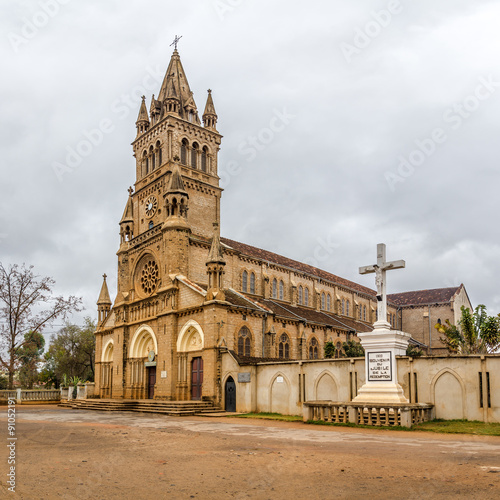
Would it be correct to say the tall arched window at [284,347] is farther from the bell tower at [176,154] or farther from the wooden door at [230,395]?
the bell tower at [176,154]

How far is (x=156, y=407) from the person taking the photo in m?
32.9

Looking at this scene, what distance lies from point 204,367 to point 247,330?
4507 millimetres

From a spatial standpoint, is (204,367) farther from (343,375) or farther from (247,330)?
(343,375)

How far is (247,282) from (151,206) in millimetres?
10702

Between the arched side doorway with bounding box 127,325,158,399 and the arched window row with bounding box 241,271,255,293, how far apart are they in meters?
8.76

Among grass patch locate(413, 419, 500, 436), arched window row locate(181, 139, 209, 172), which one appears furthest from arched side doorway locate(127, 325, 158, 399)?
grass patch locate(413, 419, 500, 436)

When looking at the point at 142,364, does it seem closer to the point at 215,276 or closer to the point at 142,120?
the point at 215,276

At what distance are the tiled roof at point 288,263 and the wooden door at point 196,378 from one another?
1201 centimetres

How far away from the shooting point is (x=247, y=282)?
44.5 metres

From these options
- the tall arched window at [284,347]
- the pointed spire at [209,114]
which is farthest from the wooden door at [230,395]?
the pointed spire at [209,114]

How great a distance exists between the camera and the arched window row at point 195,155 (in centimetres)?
4466

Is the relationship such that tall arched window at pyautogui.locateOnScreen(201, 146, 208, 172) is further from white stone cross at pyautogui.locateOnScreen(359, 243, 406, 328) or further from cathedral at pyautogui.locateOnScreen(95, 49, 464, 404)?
white stone cross at pyautogui.locateOnScreen(359, 243, 406, 328)

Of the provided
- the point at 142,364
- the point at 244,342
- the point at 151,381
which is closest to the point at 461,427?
the point at 244,342

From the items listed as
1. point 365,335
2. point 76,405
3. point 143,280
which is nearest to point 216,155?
point 143,280
